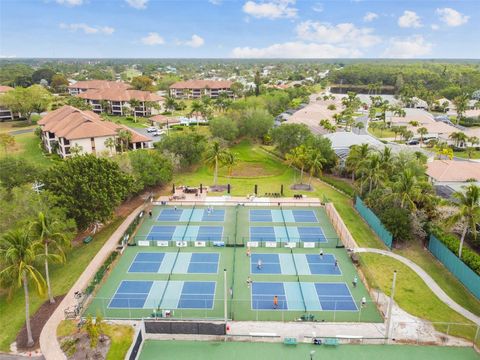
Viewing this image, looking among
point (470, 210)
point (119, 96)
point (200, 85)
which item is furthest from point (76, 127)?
point (200, 85)

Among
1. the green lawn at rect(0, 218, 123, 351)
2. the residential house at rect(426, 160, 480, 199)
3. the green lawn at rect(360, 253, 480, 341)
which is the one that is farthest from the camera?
the residential house at rect(426, 160, 480, 199)

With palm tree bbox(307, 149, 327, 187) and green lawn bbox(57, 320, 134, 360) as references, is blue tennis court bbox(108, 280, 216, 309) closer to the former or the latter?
green lawn bbox(57, 320, 134, 360)

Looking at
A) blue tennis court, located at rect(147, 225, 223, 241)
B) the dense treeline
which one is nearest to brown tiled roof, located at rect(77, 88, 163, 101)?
blue tennis court, located at rect(147, 225, 223, 241)

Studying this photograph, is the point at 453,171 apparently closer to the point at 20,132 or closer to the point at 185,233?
the point at 185,233

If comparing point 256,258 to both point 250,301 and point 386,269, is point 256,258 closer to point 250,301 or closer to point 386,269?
point 250,301

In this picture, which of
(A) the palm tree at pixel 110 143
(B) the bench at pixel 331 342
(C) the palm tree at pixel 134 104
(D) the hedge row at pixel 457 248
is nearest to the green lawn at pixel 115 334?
(B) the bench at pixel 331 342
